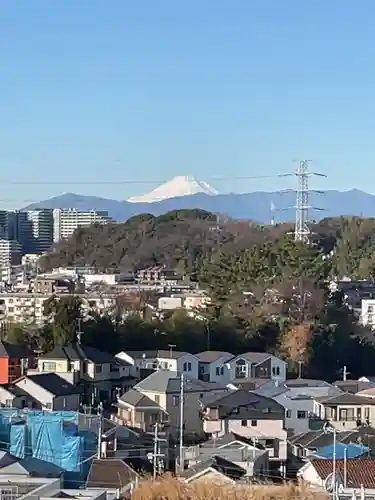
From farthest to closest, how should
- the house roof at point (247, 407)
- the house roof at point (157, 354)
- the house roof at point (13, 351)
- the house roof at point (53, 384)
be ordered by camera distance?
the house roof at point (157, 354)
the house roof at point (13, 351)
the house roof at point (53, 384)
the house roof at point (247, 407)

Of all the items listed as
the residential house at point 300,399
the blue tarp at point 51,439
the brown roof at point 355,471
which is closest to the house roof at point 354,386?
the residential house at point 300,399

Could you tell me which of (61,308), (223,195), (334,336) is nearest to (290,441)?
(61,308)

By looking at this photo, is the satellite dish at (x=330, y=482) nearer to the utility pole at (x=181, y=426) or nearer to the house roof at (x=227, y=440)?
the utility pole at (x=181, y=426)

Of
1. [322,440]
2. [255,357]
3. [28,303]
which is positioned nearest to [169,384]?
[322,440]

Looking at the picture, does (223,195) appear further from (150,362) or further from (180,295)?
(150,362)

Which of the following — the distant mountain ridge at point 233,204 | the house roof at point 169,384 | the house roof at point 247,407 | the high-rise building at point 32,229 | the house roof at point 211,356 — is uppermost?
the distant mountain ridge at point 233,204

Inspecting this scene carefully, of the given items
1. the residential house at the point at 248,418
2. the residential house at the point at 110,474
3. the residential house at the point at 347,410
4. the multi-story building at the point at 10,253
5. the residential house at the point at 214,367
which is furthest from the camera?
the multi-story building at the point at 10,253
